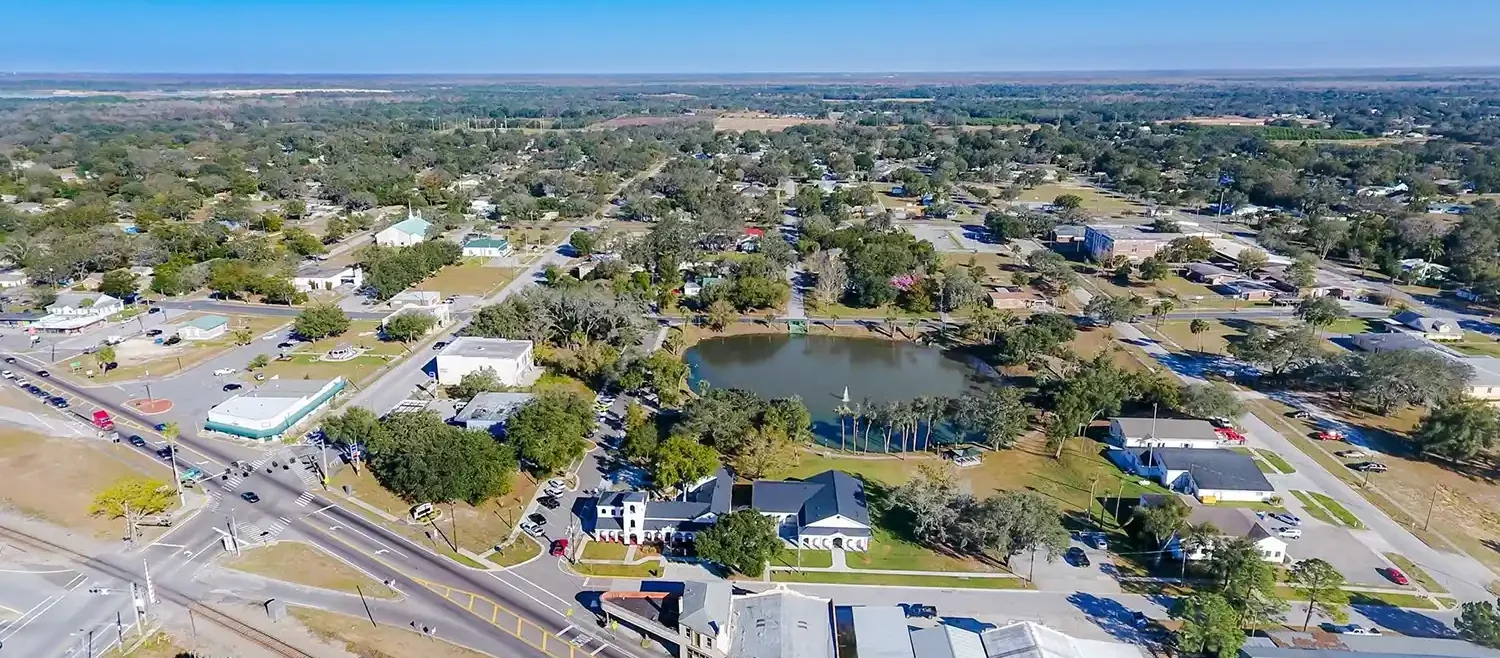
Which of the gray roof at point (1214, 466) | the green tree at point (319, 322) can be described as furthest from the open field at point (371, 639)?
the green tree at point (319, 322)

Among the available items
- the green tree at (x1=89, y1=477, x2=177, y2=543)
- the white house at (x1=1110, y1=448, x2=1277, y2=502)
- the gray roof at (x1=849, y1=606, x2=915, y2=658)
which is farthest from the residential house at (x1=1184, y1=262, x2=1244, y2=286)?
the green tree at (x1=89, y1=477, x2=177, y2=543)

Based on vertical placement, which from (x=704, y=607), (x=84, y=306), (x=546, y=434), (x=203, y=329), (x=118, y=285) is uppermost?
(x=118, y=285)

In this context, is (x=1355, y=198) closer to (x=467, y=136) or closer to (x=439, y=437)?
(x=439, y=437)

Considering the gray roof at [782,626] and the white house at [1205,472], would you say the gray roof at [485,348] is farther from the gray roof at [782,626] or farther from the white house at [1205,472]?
the white house at [1205,472]

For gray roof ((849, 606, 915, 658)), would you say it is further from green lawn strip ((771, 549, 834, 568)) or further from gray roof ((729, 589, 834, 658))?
green lawn strip ((771, 549, 834, 568))

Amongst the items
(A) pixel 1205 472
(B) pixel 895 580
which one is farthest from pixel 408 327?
(A) pixel 1205 472

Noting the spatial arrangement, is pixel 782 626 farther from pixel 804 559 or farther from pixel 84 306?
pixel 84 306

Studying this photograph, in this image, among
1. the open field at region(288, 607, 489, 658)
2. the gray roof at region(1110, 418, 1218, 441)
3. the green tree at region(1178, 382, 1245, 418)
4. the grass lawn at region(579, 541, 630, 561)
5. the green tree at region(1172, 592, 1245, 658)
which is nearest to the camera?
the green tree at region(1172, 592, 1245, 658)
